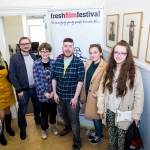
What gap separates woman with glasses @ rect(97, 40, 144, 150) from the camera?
1556 millimetres

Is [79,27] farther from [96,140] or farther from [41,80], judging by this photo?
[96,140]

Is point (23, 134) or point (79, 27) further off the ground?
point (79, 27)

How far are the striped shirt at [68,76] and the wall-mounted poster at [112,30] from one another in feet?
2.40

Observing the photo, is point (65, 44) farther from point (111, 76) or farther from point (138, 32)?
point (138, 32)

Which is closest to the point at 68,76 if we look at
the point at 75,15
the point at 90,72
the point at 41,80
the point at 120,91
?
the point at 90,72

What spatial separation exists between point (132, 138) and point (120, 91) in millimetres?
499

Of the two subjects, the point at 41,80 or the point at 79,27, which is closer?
the point at 41,80

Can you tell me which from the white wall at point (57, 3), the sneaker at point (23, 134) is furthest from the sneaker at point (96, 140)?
the white wall at point (57, 3)

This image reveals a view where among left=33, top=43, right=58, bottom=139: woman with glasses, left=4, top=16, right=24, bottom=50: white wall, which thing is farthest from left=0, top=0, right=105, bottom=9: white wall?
left=4, top=16, right=24, bottom=50: white wall

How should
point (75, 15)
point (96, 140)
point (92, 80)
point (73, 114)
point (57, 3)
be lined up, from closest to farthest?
point (92, 80) < point (73, 114) < point (75, 15) < point (96, 140) < point (57, 3)

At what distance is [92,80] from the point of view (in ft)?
6.34

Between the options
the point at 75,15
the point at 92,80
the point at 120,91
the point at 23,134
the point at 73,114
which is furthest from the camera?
the point at 23,134

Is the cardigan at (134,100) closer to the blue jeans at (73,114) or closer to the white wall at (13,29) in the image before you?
the blue jeans at (73,114)

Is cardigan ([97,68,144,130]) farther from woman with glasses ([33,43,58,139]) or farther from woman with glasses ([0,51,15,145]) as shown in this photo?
woman with glasses ([0,51,15,145])
